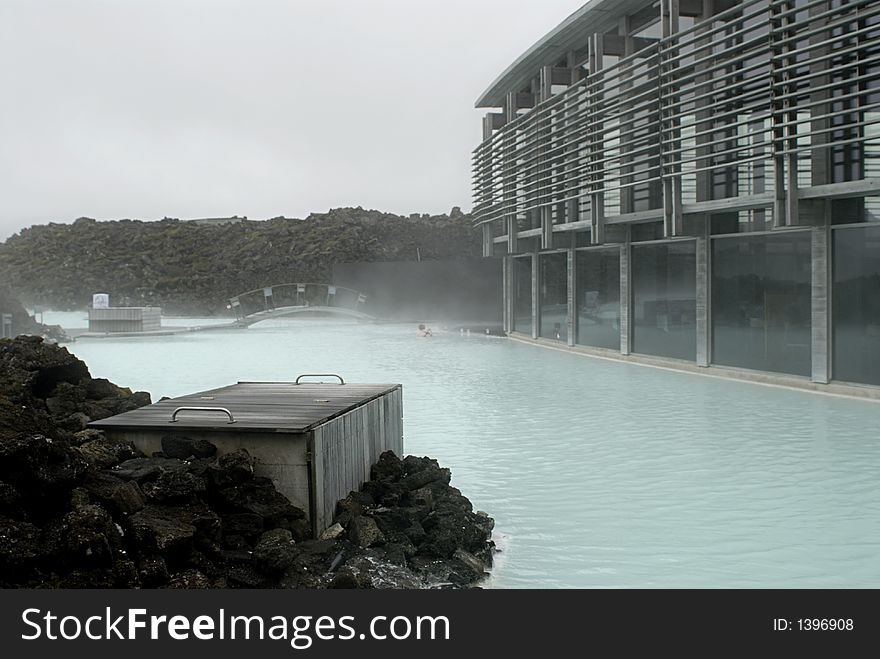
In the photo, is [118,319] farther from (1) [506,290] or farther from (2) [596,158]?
(2) [596,158]

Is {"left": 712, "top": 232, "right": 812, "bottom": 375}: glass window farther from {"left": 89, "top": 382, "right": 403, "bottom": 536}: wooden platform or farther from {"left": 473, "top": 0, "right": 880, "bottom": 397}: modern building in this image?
{"left": 89, "top": 382, "right": 403, "bottom": 536}: wooden platform

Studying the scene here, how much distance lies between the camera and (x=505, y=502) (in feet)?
22.7

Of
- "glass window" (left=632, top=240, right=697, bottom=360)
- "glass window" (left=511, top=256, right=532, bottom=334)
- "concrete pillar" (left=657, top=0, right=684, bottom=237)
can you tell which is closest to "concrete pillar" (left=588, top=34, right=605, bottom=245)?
"glass window" (left=632, top=240, right=697, bottom=360)

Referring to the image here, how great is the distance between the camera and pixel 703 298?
1539 cm

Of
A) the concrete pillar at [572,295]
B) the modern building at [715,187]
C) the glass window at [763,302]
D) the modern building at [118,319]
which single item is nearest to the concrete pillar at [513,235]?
the modern building at [715,187]

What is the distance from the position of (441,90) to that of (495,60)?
31.2ft

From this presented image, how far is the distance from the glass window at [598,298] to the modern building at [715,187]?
1.9 inches

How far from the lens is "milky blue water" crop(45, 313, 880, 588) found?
537cm

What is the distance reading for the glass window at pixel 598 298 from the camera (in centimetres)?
1886

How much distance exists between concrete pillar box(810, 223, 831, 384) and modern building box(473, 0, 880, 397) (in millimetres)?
22

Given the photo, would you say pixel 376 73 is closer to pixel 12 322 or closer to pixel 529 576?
pixel 12 322

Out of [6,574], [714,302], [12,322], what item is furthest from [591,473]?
[12,322]

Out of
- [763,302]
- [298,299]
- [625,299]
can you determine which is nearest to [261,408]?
[763,302]

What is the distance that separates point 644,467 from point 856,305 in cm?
569
